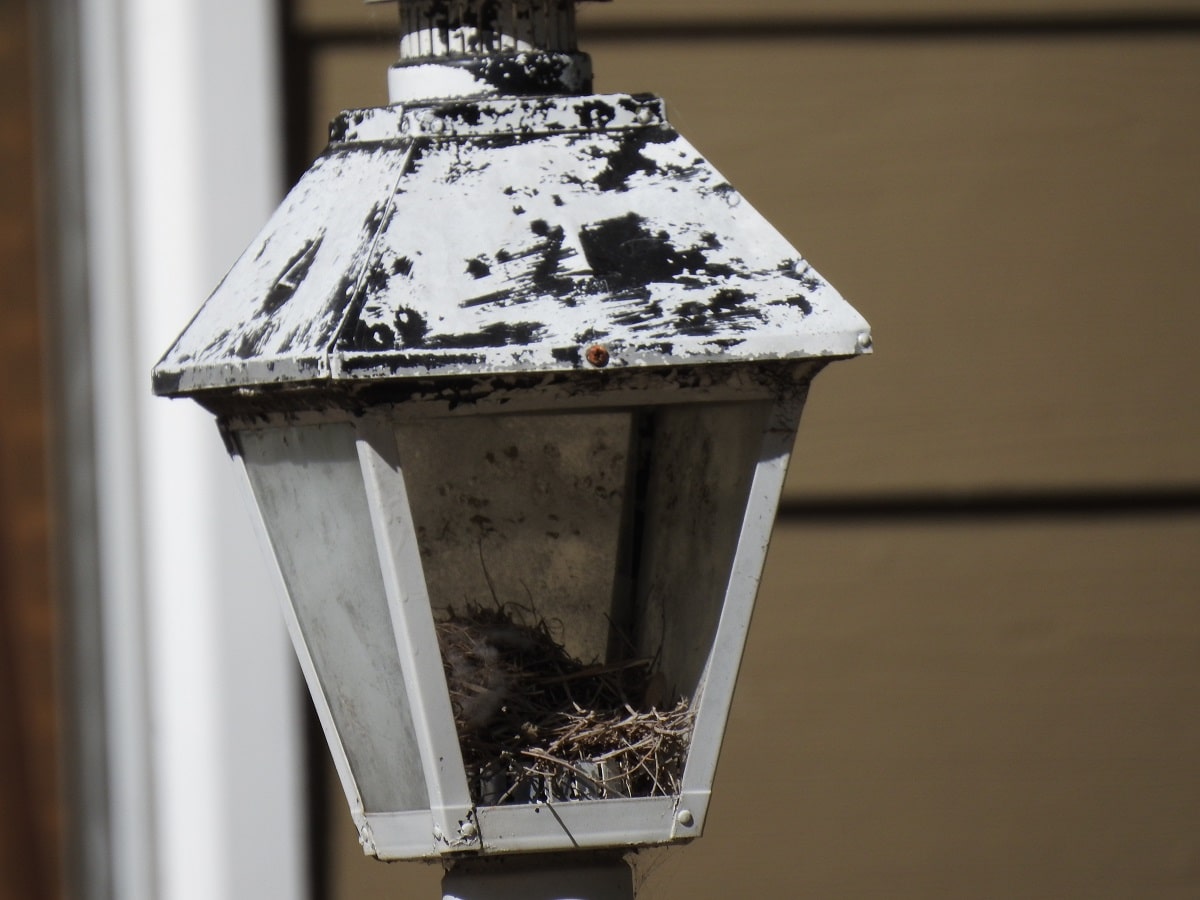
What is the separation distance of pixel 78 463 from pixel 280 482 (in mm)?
883

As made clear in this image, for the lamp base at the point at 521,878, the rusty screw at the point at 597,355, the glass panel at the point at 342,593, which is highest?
the rusty screw at the point at 597,355

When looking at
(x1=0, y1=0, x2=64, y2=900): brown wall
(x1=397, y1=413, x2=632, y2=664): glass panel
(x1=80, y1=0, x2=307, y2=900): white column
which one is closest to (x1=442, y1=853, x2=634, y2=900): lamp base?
(x1=397, y1=413, x2=632, y2=664): glass panel

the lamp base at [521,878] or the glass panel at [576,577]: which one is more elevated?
the glass panel at [576,577]

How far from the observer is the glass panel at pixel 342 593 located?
658 millimetres

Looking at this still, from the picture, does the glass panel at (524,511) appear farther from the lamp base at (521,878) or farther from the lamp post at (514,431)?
the lamp base at (521,878)

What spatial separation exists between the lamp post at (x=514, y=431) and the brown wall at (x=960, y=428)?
74cm

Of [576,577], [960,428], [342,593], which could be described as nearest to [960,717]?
[960,428]

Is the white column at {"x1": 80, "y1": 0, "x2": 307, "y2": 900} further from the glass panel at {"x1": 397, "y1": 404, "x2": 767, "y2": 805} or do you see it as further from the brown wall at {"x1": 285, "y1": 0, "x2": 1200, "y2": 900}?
the glass panel at {"x1": 397, "y1": 404, "x2": 767, "y2": 805}

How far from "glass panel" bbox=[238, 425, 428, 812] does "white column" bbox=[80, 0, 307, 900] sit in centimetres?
69

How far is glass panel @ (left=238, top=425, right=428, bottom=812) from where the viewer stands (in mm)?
658

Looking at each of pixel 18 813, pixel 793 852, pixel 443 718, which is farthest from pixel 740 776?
pixel 443 718

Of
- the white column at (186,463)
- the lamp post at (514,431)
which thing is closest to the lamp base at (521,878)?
the lamp post at (514,431)

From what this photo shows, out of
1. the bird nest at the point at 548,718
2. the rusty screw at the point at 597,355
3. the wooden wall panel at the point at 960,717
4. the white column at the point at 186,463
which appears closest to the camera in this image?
the rusty screw at the point at 597,355

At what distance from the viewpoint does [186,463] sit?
1387 mm
